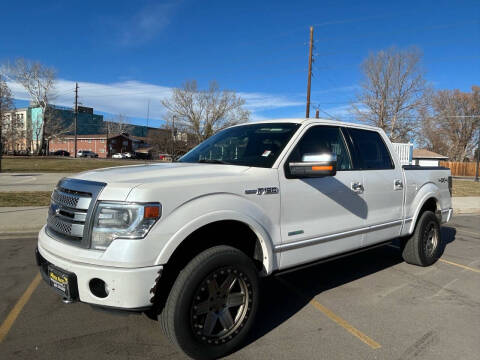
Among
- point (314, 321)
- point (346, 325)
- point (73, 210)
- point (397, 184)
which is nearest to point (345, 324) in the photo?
point (346, 325)

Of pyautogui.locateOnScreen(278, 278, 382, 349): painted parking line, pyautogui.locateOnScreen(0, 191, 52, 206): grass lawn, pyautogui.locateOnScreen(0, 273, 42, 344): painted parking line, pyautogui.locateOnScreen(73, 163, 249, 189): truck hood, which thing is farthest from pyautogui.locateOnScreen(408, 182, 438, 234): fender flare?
pyautogui.locateOnScreen(0, 191, 52, 206): grass lawn

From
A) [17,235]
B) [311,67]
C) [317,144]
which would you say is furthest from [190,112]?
[317,144]

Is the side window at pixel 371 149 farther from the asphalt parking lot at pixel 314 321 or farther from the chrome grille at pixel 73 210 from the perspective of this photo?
the chrome grille at pixel 73 210

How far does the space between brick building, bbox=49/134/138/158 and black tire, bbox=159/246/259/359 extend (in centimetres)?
8905

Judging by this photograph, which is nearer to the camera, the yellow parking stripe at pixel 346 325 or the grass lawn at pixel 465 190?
the yellow parking stripe at pixel 346 325

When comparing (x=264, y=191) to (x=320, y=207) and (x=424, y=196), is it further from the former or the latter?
(x=424, y=196)

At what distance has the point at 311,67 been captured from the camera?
75.7ft

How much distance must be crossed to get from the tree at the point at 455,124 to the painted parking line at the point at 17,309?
63251mm

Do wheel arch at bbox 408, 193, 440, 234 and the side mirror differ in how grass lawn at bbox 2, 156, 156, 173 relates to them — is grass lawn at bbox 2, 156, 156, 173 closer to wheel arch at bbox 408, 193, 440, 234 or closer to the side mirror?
wheel arch at bbox 408, 193, 440, 234

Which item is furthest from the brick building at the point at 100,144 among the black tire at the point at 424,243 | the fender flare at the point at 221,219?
the fender flare at the point at 221,219

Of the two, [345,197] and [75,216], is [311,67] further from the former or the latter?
[75,216]

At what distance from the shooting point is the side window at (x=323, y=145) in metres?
3.46

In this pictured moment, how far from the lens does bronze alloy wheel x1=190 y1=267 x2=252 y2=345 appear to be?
2.62 metres

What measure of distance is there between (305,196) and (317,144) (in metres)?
0.70
